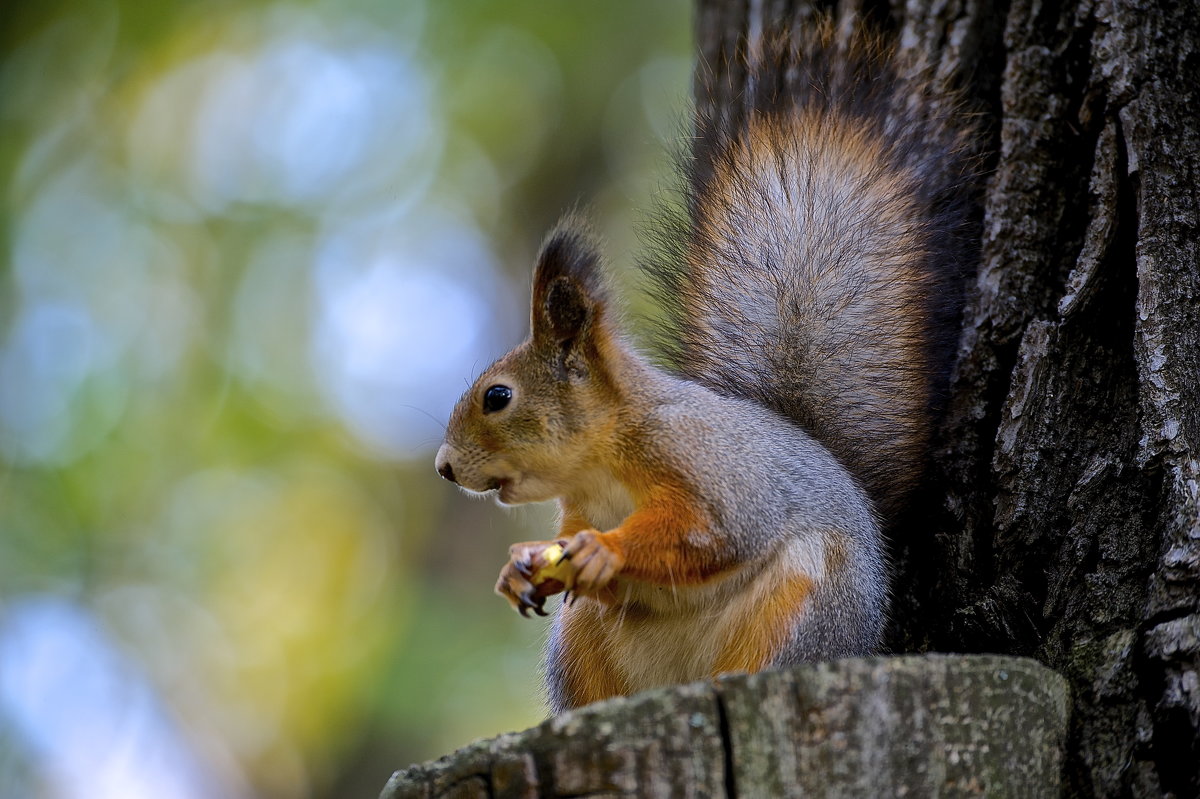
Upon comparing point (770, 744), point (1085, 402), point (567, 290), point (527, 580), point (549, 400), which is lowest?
point (770, 744)

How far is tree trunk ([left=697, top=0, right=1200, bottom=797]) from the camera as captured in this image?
128cm

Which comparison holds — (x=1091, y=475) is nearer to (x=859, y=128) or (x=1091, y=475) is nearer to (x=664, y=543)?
(x=664, y=543)

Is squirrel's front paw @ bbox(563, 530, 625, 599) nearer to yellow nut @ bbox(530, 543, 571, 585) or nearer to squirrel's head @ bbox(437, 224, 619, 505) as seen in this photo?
yellow nut @ bbox(530, 543, 571, 585)

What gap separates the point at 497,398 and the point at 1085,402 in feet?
2.86

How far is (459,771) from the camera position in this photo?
1020mm

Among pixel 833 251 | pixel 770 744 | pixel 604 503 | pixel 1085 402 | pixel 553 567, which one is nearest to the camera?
pixel 770 744

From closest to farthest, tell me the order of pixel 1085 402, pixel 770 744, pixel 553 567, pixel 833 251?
1. pixel 770 744
2. pixel 553 567
3. pixel 1085 402
4. pixel 833 251


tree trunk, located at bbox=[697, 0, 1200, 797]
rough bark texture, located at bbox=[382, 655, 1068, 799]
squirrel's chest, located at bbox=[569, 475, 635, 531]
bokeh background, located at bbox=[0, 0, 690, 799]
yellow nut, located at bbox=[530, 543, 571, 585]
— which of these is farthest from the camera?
bokeh background, located at bbox=[0, 0, 690, 799]

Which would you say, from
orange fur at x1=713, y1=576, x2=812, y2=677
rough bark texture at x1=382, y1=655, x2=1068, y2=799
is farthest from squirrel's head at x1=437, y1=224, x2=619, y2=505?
rough bark texture at x1=382, y1=655, x2=1068, y2=799

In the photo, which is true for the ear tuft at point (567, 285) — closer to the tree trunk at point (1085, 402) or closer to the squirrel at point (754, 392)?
the squirrel at point (754, 392)

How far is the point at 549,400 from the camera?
1.73 metres

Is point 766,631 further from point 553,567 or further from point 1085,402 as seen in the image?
point 1085,402

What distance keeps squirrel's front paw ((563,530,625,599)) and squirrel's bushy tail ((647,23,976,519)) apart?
478mm

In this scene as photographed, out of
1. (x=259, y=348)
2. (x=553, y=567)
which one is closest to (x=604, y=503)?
(x=553, y=567)
